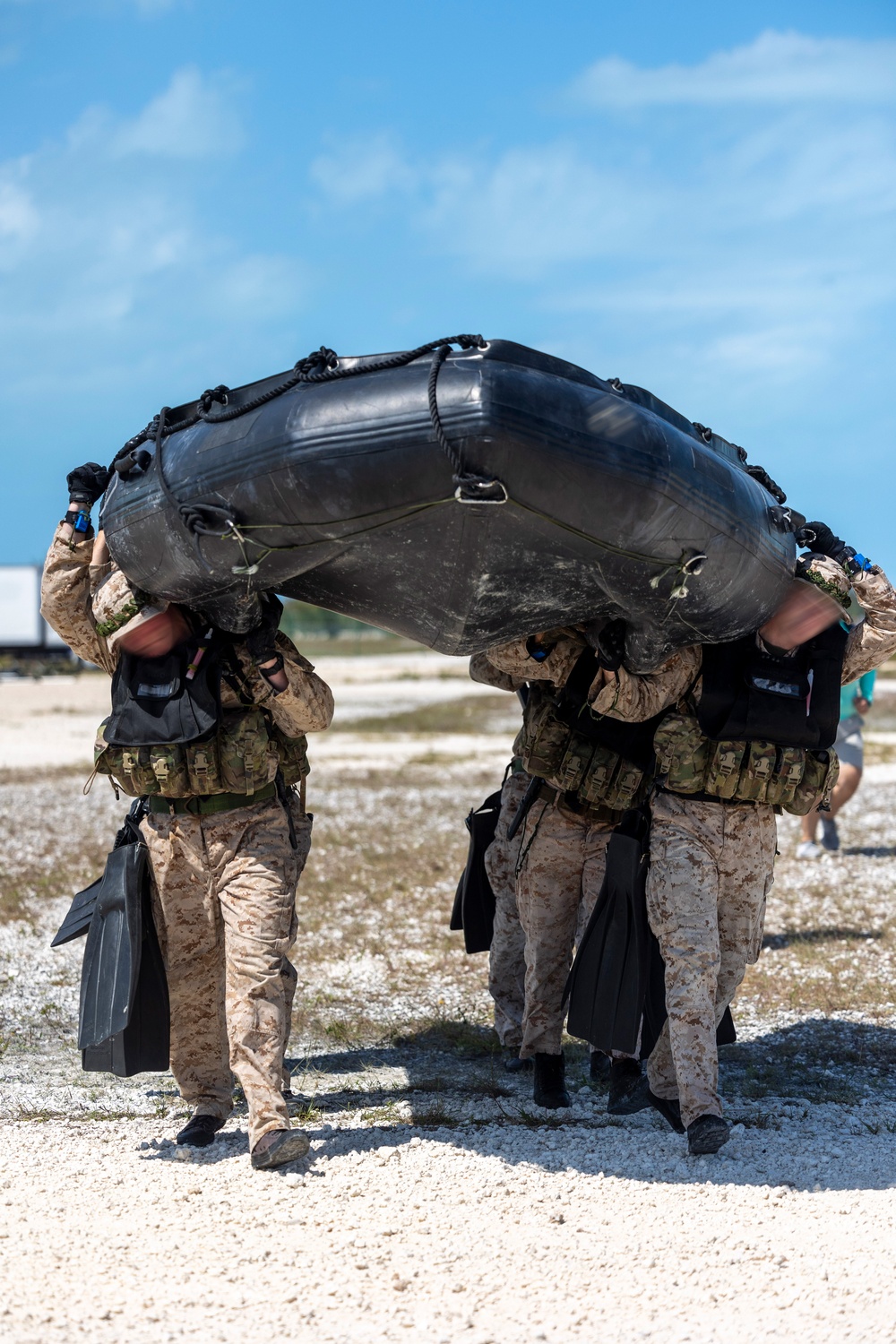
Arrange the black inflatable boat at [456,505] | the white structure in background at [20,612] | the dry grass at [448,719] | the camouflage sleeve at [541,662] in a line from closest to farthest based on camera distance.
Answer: the black inflatable boat at [456,505]
the camouflage sleeve at [541,662]
the dry grass at [448,719]
the white structure in background at [20,612]

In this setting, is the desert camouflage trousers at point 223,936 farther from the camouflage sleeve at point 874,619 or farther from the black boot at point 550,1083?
the camouflage sleeve at point 874,619

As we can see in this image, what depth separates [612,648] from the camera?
14.5 ft

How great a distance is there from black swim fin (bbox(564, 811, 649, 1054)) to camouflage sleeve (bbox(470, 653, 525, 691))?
85 centimetres

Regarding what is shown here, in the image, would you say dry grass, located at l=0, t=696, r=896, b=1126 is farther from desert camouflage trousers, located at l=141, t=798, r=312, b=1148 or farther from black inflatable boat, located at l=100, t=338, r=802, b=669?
black inflatable boat, located at l=100, t=338, r=802, b=669

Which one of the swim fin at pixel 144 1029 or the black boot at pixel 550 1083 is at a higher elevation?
the swim fin at pixel 144 1029

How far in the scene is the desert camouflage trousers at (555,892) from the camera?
5.06m

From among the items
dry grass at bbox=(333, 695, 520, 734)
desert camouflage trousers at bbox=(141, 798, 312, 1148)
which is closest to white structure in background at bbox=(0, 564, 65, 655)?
dry grass at bbox=(333, 695, 520, 734)

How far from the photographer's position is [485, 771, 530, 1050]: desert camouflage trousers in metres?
5.57

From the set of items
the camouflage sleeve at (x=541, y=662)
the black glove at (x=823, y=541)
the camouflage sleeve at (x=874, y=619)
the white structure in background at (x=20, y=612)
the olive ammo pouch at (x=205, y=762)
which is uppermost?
the white structure in background at (x=20, y=612)

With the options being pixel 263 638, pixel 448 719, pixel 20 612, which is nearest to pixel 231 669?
pixel 263 638

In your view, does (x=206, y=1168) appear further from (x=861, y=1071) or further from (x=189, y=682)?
(x=861, y=1071)

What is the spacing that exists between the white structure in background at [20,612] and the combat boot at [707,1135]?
42601mm

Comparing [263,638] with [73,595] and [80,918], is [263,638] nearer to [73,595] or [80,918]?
[73,595]

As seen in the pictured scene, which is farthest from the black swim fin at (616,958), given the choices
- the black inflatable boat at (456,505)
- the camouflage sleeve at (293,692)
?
the camouflage sleeve at (293,692)
